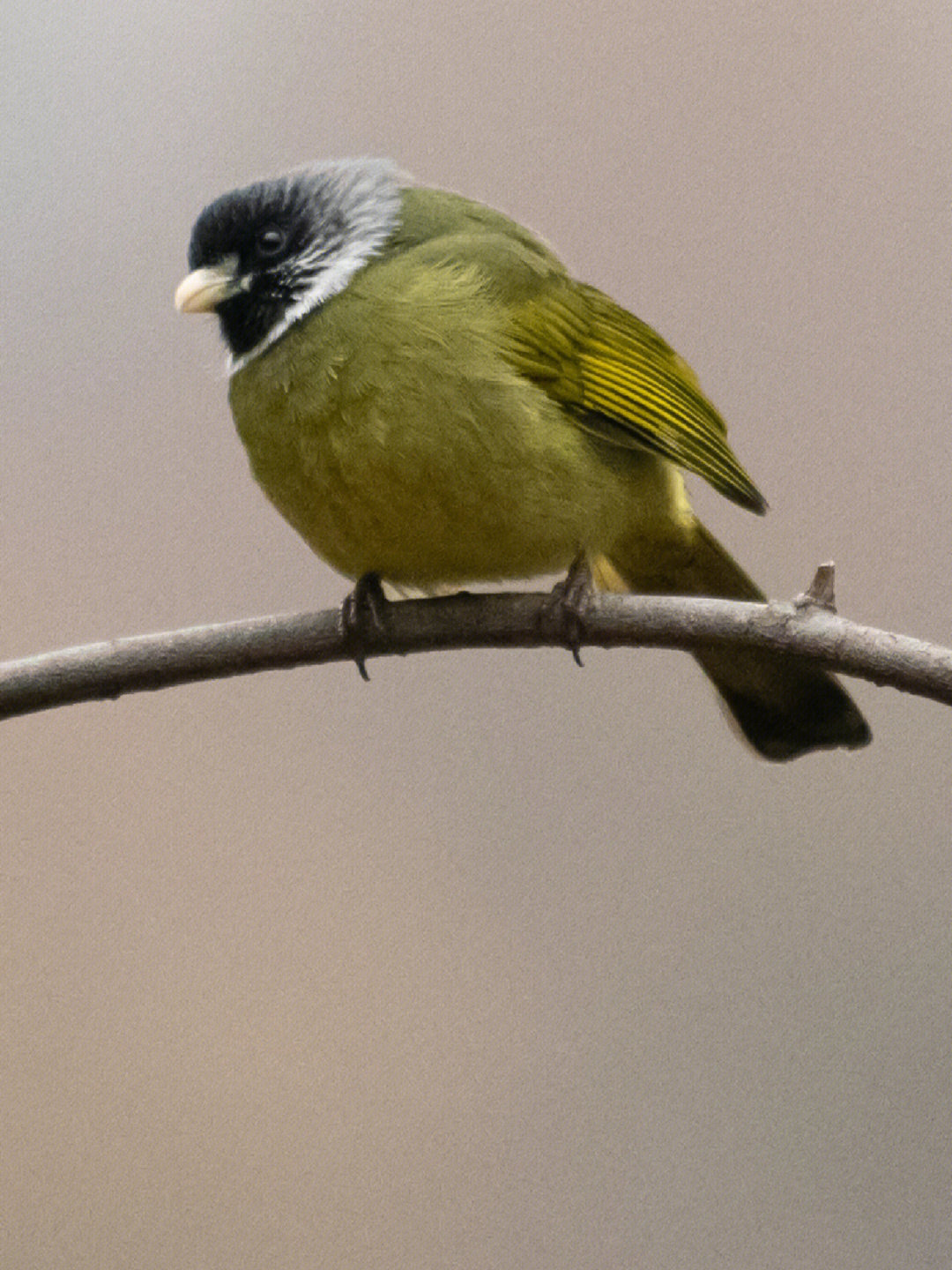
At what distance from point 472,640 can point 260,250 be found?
61 cm

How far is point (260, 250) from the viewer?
2.15 metres

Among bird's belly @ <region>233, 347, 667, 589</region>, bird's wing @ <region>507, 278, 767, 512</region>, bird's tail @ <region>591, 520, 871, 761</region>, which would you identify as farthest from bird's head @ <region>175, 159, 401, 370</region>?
bird's tail @ <region>591, 520, 871, 761</region>

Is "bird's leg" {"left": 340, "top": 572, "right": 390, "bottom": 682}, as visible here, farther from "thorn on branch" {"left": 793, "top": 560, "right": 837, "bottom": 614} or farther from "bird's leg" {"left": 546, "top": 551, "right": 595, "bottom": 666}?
"thorn on branch" {"left": 793, "top": 560, "right": 837, "bottom": 614}

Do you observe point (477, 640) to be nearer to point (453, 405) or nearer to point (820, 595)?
point (453, 405)

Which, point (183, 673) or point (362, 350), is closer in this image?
point (183, 673)

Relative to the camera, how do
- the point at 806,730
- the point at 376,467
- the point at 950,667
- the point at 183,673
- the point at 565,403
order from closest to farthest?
the point at 950,667 < the point at 183,673 < the point at 376,467 < the point at 565,403 < the point at 806,730

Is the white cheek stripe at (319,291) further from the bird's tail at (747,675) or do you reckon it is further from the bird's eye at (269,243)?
the bird's tail at (747,675)

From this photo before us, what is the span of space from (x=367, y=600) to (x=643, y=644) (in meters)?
0.43

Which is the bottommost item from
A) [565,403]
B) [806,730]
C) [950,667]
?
[806,730]

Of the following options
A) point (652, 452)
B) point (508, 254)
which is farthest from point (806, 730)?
point (508, 254)

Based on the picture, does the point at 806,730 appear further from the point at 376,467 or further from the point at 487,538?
the point at 376,467

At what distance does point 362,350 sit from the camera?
199 cm

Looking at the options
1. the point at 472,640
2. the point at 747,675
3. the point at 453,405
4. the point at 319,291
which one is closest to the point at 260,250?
the point at 319,291

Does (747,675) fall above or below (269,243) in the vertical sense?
below
